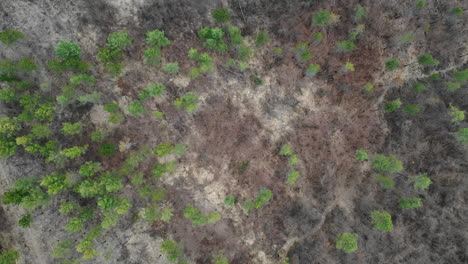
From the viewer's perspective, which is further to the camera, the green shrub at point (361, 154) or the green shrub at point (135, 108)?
the green shrub at point (361, 154)

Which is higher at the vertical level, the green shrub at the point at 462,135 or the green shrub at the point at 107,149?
the green shrub at the point at 462,135

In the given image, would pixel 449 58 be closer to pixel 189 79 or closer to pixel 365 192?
pixel 365 192

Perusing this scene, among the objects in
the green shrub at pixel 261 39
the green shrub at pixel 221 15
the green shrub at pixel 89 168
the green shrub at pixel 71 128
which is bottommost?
the green shrub at pixel 89 168

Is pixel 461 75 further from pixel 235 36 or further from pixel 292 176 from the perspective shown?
pixel 235 36

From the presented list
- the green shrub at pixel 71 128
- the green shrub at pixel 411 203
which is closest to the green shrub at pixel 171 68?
the green shrub at pixel 71 128

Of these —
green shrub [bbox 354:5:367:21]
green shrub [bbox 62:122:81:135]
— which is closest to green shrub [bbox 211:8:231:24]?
green shrub [bbox 354:5:367:21]

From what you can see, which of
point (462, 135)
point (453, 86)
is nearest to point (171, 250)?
point (462, 135)

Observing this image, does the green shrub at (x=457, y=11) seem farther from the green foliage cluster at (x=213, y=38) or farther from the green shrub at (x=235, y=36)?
the green foliage cluster at (x=213, y=38)
